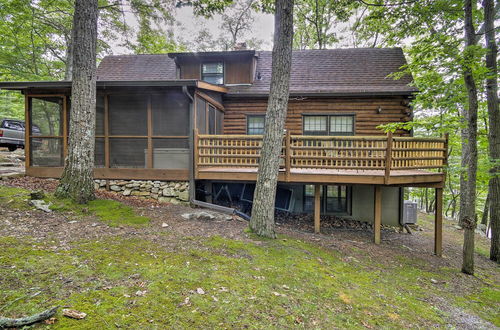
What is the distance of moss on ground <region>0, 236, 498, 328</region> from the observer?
2.32 meters

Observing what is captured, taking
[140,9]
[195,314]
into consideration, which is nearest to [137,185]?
[195,314]

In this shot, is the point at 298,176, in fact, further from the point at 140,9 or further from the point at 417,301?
the point at 140,9

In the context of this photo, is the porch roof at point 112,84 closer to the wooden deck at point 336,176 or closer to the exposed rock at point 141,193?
the wooden deck at point 336,176

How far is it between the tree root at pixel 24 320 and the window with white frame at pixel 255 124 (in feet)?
27.1

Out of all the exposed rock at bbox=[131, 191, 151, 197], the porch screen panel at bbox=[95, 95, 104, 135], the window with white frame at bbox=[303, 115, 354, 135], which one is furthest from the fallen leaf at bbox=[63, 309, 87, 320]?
the window with white frame at bbox=[303, 115, 354, 135]

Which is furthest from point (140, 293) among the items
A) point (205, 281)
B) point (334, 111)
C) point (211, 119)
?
point (334, 111)

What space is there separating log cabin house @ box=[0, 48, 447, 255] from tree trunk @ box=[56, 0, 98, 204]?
3.71 ft

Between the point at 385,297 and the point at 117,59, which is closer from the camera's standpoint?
the point at 385,297

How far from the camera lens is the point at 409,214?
28.5 ft

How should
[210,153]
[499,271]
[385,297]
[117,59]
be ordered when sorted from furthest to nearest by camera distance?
[117,59]
[210,153]
[499,271]
[385,297]

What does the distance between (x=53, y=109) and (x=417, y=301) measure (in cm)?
1011

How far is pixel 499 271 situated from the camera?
20.4 ft

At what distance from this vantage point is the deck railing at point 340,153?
6.20m

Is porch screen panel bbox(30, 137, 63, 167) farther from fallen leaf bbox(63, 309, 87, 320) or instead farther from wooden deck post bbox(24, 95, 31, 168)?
fallen leaf bbox(63, 309, 87, 320)
